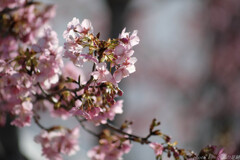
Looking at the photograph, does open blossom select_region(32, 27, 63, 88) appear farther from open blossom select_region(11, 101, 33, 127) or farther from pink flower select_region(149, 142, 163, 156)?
pink flower select_region(149, 142, 163, 156)

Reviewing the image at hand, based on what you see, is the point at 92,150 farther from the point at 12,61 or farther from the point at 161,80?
the point at 161,80

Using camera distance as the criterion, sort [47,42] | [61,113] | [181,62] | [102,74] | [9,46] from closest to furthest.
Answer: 1. [102,74]
2. [47,42]
3. [9,46]
4. [61,113]
5. [181,62]

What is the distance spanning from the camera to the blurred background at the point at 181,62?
6371 millimetres

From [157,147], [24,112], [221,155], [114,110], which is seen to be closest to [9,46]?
[24,112]

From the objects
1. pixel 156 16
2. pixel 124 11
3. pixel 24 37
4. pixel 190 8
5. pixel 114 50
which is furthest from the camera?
pixel 156 16

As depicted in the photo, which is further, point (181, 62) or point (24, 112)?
point (181, 62)

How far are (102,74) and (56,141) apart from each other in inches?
25.8

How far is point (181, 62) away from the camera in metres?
10.4

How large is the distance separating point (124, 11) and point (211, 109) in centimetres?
312

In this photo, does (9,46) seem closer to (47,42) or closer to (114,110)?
(47,42)

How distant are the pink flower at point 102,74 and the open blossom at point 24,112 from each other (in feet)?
1.49

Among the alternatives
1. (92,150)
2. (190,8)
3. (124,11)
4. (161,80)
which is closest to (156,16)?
(190,8)

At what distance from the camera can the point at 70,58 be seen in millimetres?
1135

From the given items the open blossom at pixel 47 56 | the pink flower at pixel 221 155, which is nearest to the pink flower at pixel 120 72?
the open blossom at pixel 47 56
